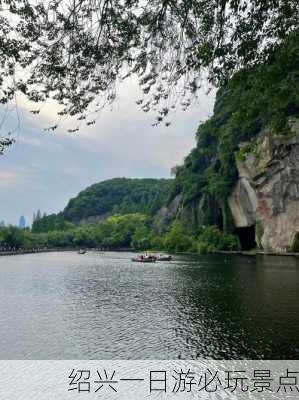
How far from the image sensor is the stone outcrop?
177 feet

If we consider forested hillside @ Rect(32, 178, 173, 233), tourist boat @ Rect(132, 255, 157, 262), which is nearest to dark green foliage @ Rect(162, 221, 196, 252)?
tourist boat @ Rect(132, 255, 157, 262)

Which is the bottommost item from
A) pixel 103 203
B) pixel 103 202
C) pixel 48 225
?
pixel 48 225

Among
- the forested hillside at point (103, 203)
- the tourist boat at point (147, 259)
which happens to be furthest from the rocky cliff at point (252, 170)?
the forested hillside at point (103, 203)

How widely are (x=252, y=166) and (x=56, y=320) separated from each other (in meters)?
46.7

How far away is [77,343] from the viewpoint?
14.9m

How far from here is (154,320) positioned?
59.9 feet

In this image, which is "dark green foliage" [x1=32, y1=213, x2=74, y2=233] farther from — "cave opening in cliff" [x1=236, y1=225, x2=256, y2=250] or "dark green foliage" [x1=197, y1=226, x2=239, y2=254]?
"cave opening in cliff" [x1=236, y1=225, x2=256, y2=250]

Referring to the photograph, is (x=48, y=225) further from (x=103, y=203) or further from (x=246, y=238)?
(x=246, y=238)

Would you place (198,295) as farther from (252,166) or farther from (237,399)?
(252,166)

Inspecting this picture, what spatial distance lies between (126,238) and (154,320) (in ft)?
353

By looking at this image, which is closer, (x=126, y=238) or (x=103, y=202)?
(x=126, y=238)

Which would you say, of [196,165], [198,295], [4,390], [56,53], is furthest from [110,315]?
[196,165]

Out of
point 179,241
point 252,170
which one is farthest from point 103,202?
point 252,170

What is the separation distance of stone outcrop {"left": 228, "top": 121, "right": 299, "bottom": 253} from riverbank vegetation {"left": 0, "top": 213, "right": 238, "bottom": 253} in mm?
14909
